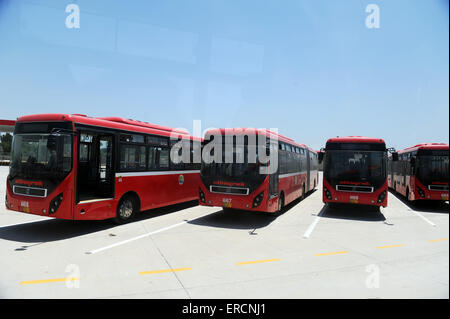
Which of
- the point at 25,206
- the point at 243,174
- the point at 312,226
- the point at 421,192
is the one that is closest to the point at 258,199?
the point at 243,174

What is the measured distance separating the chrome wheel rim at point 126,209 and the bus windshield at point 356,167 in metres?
7.22

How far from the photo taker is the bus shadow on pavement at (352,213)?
11.0 meters

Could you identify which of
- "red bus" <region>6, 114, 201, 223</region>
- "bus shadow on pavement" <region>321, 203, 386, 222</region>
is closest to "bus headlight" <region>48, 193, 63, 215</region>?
"red bus" <region>6, 114, 201, 223</region>

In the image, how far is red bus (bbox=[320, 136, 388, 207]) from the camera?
10898 mm

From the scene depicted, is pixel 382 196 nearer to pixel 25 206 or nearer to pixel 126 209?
pixel 126 209

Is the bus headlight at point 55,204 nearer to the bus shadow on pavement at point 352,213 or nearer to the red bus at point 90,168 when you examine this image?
the red bus at point 90,168

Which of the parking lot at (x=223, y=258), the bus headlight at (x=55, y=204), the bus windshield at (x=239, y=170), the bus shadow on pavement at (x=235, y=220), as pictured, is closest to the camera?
the parking lot at (x=223, y=258)

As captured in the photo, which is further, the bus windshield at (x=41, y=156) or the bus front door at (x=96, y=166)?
the bus front door at (x=96, y=166)

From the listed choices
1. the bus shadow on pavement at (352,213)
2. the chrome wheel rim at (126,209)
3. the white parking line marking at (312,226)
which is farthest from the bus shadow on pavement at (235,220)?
the bus shadow on pavement at (352,213)

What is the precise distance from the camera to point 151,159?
10148 mm

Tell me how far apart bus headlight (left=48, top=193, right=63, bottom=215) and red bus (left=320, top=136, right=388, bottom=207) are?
895cm

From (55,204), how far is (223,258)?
14.2 feet

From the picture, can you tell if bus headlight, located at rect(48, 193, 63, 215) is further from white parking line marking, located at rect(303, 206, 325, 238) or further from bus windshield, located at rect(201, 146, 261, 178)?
white parking line marking, located at rect(303, 206, 325, 238)
